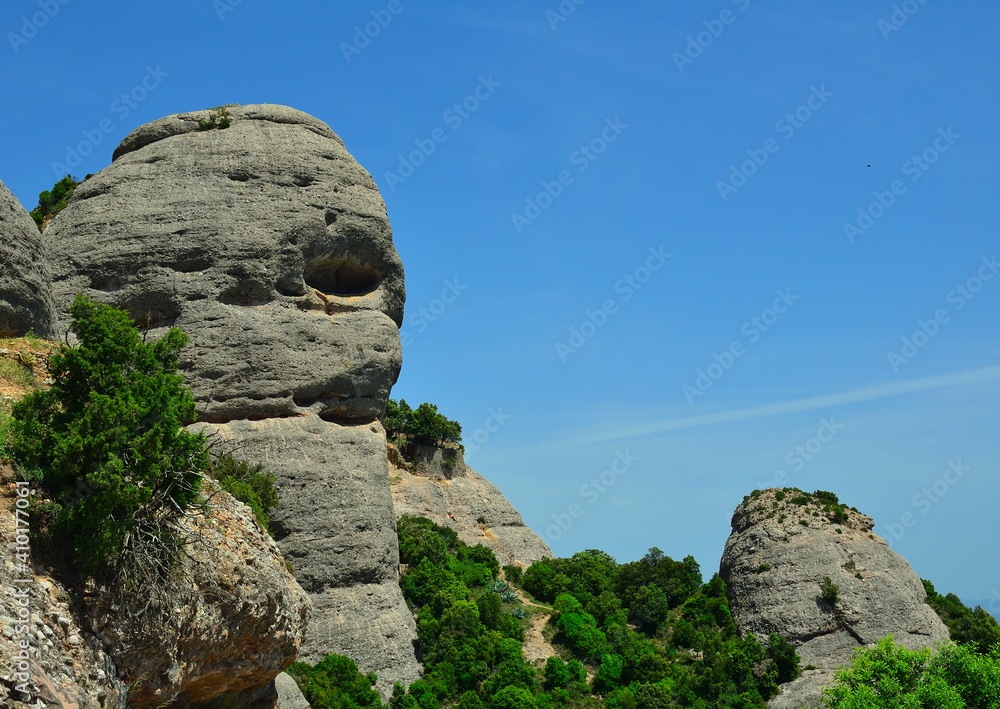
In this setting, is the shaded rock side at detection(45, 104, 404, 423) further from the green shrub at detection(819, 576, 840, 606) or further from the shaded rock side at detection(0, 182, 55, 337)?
the green shrub at detection(819, 576, 840, 606)

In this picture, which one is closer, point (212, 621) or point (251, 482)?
point (212, 621)

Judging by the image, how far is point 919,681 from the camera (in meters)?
25.9

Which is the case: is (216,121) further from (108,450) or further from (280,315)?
(108,450)

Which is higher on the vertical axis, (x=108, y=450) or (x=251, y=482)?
(x=251, y=482)

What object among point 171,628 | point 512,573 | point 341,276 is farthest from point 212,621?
point 512,573

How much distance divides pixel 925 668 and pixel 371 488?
18.5 meters

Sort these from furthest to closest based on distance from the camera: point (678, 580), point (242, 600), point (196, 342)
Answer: point (678, 580) < point (196, 342) < point (242, 600)

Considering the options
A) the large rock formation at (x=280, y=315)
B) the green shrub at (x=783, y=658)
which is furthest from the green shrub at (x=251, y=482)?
the green shrub at (x=783, y=658)

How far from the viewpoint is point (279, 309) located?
33406 millimetres

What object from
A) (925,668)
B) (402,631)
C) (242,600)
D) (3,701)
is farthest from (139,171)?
(925,668)

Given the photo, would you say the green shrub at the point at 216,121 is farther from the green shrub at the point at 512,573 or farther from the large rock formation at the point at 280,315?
the green shrub at the point at 512,573

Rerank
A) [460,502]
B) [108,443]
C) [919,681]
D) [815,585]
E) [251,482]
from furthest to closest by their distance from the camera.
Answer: [460,502] → [815,585] → [251,482] → [919,681] → [108,443]

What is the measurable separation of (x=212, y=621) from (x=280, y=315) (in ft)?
56.3

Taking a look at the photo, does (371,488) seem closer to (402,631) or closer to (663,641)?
(402,631)
